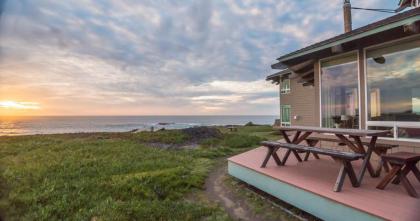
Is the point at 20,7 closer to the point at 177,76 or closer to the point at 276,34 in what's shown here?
the point at 276,34

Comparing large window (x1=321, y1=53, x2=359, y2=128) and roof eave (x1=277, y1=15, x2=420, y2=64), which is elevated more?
roof eave (x1=277, y1=15, x2=420, y2=64)

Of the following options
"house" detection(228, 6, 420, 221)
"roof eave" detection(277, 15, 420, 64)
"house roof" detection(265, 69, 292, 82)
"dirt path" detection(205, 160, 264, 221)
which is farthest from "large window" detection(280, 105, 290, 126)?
"dirt path" detection(205, 160, 264, 221)

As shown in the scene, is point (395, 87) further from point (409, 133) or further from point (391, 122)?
point (409, 133)

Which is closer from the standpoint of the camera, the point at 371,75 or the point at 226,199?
the point at 226,199

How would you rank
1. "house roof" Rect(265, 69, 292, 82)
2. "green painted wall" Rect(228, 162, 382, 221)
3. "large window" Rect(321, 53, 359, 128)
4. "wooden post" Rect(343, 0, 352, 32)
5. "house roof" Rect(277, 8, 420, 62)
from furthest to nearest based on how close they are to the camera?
1. "house roof" Rect(265, 69, 292, 82)
2. "wooden post" Rect(343, 0, 352, 32)
3. "large window" Rect(321, 53, 359, 128)
4. "house roof" Rect(277, 8, 420, 62)
5. "green painted wall" Rect(228, 162, 382, 221)

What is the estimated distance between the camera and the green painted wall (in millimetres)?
3154

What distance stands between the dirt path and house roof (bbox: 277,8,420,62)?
3758 mm

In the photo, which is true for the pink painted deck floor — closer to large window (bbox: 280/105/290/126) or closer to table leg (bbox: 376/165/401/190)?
table leg (bbox: 376/165/401/190)

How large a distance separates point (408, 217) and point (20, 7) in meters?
3.73

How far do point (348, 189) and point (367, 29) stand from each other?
3.15 metres

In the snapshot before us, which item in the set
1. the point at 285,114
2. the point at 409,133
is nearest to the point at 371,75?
the point at 409,133

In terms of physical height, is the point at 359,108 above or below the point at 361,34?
below

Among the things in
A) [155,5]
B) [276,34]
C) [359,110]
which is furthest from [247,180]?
[276,34]

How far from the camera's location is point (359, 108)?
20.1 ft
